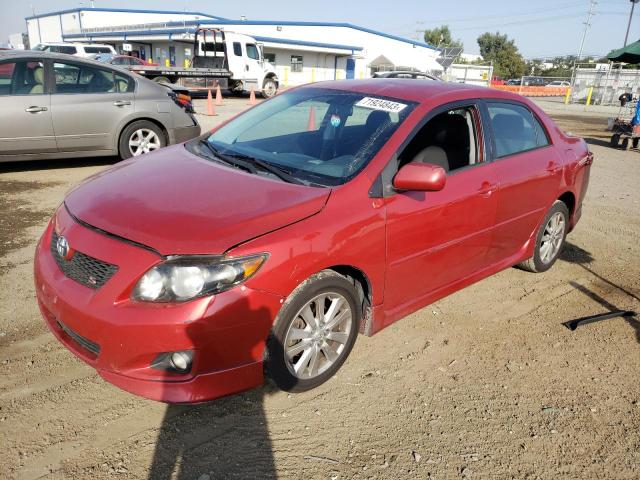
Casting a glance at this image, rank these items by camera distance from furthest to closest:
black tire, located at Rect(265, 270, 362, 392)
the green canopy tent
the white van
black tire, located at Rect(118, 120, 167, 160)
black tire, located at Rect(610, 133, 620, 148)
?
the white van
the green canopy tent
black tire, located at Rect(610, 133, 620, 148)
black tire, located at Rect(118, 120, 167, 160)
black tire, located at Rect(265, 270, 362, 392)

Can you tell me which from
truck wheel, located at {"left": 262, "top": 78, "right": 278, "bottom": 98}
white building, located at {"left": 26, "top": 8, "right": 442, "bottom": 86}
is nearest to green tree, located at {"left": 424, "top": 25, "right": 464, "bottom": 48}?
white building, located at {"left": 26, "top": 8, "right": 442, "bottom": 86}

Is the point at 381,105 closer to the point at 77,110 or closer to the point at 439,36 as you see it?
the point at 77,110

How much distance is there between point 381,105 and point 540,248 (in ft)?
7.33

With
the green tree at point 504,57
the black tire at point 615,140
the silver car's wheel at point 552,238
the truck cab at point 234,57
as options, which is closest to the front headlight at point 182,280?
the silver car's wheel at point 552,238

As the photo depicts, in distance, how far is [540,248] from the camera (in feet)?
15.3

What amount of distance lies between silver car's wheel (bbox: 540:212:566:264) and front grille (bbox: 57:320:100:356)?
377 centimetres

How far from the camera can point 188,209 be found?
8.75ft

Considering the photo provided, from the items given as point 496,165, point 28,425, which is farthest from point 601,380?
point 28,425

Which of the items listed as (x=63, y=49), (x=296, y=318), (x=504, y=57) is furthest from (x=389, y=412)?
(x=504, y=57)

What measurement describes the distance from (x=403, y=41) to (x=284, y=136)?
54.3m

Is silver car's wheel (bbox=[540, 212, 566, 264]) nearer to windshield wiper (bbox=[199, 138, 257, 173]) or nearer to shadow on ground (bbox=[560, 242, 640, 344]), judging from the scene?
shadow on ground (bbox=[560, 242, 640, 344])

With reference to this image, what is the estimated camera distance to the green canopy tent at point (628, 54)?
14.7 meters

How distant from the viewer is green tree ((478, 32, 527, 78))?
87875 millimetres

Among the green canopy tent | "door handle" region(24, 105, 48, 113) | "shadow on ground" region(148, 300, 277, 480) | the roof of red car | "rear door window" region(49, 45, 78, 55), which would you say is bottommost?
"shadow on ground" region(148, 300, 277, 480)
